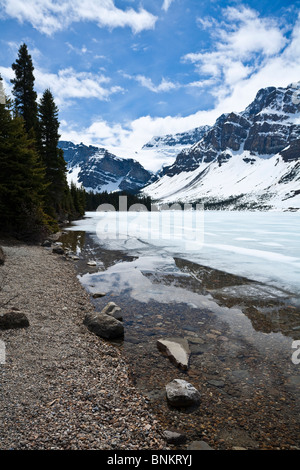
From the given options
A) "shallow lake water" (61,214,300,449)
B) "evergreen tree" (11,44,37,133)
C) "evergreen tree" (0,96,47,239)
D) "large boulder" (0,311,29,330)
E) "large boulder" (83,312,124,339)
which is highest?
"evergreen tree" (11,44,37,133)

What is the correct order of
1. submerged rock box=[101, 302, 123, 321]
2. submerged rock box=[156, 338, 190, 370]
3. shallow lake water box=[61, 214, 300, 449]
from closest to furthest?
shallow lake water box=[61, 214, 300, 449], submerged rock box=[156, 338, 190, 370], submerged rock box=[101, 302, 123, 321]

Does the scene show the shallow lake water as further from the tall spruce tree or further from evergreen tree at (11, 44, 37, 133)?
evergreen tree at (11, 44, 37, 133)

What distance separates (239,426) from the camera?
3.96 meters

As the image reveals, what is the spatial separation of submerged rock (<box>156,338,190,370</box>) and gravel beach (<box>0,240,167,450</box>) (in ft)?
3.37

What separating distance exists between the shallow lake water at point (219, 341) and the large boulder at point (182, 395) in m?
0.12

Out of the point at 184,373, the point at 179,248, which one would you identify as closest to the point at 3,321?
the point at 184,373

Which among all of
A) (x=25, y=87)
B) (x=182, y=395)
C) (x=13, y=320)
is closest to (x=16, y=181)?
(x=13, y=320)

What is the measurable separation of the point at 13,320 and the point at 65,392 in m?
2.65

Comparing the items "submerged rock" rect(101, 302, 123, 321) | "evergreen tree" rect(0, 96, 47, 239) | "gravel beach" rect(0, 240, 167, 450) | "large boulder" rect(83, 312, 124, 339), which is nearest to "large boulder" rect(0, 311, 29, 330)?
"gravel beach" rect(0, 240, 167, 450)

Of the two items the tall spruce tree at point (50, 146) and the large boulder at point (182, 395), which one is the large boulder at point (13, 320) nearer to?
the large boulder at point (182, 395)

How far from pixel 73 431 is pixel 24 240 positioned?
57.9 feet

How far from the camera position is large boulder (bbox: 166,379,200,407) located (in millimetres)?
4340

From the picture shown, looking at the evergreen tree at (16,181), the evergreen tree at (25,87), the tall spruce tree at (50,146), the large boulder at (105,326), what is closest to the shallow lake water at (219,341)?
the large boulder at (105,326)

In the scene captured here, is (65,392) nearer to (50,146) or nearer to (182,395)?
(182,395)
